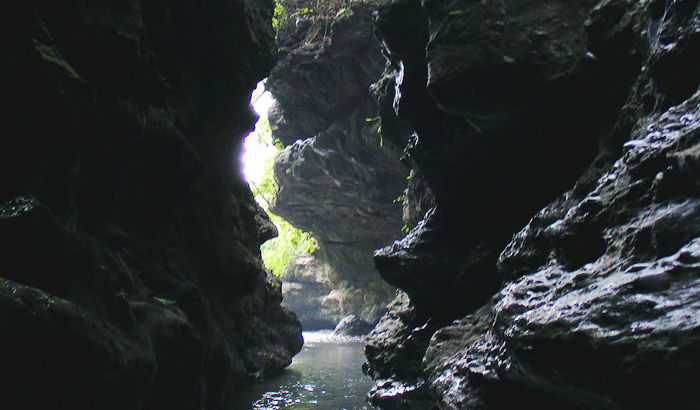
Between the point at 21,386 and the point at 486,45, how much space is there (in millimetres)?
7650

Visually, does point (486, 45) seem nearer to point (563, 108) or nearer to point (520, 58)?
point (520, 58)

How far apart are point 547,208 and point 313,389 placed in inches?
278

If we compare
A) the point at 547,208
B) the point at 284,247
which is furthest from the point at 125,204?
the point at 284,247

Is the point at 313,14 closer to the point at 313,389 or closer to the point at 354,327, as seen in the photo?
the point at 313,389

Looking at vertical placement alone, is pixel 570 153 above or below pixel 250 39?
below

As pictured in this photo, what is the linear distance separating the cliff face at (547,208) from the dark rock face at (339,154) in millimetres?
6725

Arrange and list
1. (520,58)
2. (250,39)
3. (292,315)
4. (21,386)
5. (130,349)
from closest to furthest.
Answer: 1. (21,386)
2. (130,349)
3. (520,58)
4. (250,39)
5. (292,315)

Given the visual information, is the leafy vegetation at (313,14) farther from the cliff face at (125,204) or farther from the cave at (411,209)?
the cliff face at (125,204)

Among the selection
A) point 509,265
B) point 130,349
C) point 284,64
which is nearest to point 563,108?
point 509,265

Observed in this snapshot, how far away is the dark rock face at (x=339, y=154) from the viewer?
19.2 meters

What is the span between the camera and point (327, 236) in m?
29.6

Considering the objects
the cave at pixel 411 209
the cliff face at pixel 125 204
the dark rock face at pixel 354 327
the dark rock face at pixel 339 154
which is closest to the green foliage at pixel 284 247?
the dark rock face at pixel 339 154

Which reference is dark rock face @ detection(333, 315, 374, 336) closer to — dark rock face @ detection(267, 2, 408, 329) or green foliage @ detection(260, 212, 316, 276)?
dark rock face @ detection(267, 2, 408, 329)

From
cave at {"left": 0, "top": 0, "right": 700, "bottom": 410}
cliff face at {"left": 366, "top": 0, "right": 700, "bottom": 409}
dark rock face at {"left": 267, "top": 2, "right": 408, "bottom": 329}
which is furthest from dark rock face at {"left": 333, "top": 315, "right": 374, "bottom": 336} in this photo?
cliff face at {"left": 366, "top": 0, "right": 700, "bottom": 409}
